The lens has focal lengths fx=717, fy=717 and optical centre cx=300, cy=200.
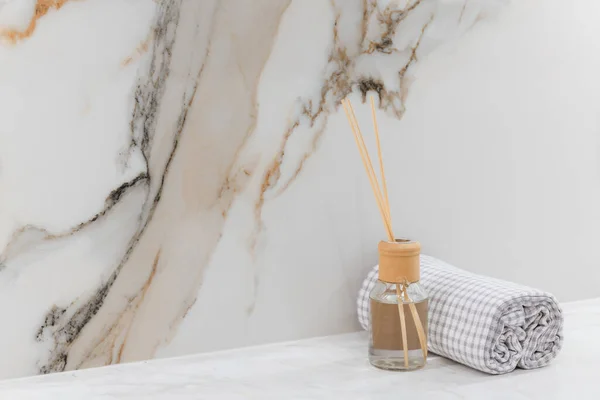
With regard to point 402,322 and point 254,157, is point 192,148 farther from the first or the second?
point 402,322

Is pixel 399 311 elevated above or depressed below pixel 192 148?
below

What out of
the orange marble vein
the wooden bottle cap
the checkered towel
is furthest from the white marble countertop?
the orange marble vein

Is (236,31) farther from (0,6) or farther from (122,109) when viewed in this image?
(0,6)

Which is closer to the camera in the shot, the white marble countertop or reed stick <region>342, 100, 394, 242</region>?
the white marble countertop

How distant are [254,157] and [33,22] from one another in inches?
13.2

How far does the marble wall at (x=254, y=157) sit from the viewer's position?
3.02 feet

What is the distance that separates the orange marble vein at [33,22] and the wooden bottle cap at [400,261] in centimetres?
52

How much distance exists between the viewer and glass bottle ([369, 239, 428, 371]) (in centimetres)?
93

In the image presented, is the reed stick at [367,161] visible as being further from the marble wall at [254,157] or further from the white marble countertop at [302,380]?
the white marble countertop at [302,380]

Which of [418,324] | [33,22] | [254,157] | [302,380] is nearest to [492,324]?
[418,324]

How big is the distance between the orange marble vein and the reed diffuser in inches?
20.4

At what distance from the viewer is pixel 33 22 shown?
0.89m

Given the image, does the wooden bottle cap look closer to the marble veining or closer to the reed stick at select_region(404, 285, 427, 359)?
the reed stick at select_region(404, 285, 427, 359)

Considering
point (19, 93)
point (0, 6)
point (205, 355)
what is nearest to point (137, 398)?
point (205, 355)
